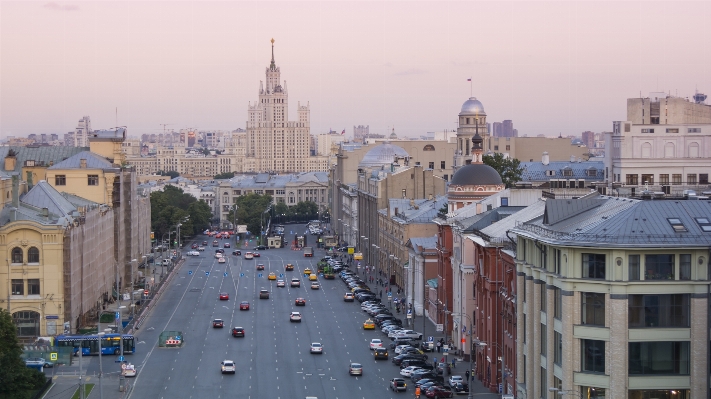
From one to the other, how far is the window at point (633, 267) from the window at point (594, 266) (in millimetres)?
1078

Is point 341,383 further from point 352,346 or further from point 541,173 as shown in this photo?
point 541,173

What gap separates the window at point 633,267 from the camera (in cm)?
5200

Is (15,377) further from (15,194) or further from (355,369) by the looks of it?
(15,194)

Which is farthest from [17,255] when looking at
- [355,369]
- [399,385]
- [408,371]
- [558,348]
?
[558,348]

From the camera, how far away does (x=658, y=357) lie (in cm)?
5228

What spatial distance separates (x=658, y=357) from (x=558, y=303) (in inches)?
194

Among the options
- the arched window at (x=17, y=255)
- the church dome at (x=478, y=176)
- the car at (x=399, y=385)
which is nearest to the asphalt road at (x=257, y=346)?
the car at (x=399, y=385)

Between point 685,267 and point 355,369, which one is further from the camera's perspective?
point 355,369


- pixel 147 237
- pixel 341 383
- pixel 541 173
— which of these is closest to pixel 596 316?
pixel 341 383

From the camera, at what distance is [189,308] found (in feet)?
395

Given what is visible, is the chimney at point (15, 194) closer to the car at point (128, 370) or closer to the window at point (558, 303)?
the car at point (128, 370)

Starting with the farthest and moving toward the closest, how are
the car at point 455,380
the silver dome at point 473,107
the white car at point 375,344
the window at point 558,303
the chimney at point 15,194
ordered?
the silver dome at point 473,107 → the chimney at point 15,194 → the white car at point 375,344 → the car at point 455,380 → the window at point 558,303

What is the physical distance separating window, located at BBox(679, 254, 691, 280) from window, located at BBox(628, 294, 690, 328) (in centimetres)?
77

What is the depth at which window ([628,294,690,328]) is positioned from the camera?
52219 mm
